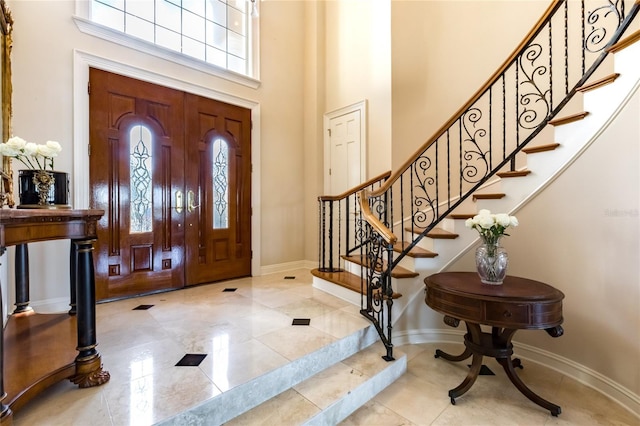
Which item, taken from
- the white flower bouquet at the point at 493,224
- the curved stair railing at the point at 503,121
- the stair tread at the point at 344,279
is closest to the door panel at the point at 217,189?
the stair tread at the point at 344,279

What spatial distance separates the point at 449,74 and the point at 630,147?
91.6 inches

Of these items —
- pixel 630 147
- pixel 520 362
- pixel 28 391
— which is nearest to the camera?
pixel 28 391

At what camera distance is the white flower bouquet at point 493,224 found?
1918 millimetres

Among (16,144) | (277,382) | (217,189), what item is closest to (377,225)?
(277,382)

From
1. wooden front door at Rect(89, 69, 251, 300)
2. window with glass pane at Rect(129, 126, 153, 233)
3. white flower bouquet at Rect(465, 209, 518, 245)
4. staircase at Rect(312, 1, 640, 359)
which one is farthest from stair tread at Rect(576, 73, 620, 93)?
window with glass pane at Rect(129, 126, 153, 233)

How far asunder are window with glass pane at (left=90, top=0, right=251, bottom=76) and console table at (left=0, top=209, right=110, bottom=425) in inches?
104

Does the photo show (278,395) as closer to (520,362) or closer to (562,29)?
(520,362)

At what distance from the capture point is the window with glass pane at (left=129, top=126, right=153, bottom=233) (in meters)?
3.14

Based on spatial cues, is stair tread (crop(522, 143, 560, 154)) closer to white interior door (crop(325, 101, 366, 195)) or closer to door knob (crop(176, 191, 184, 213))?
white interior door (crop(325, 101, 366, 195))

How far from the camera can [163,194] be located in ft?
10.9

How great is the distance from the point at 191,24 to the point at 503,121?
368 centimetres

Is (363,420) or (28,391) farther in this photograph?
(363,420)

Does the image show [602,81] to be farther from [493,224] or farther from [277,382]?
[277,382]

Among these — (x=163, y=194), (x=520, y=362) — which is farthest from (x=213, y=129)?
(x=520, y=362)
